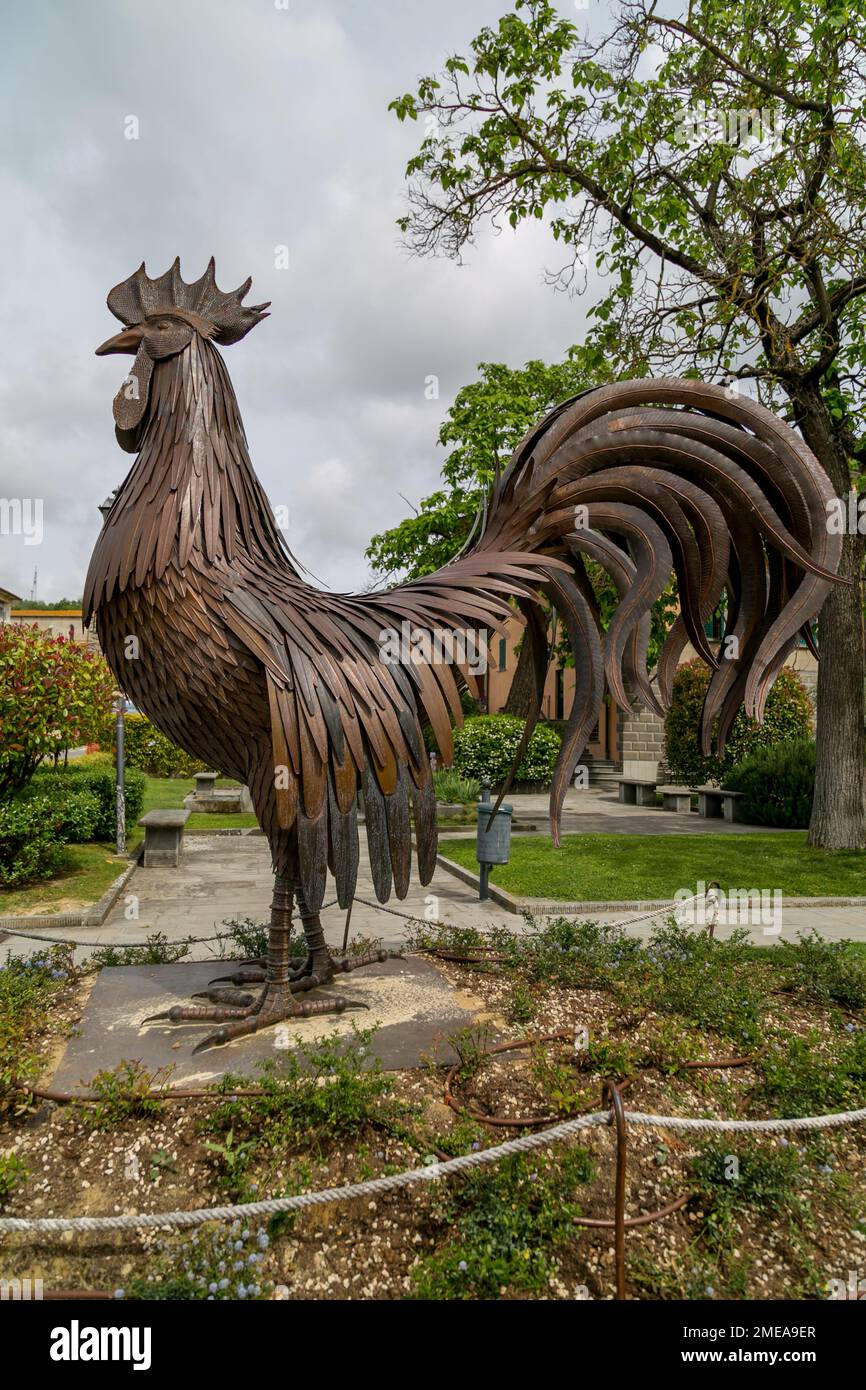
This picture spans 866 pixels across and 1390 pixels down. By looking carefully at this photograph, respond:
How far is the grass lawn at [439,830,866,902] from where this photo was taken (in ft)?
35.4

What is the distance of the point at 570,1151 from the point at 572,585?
2.65m

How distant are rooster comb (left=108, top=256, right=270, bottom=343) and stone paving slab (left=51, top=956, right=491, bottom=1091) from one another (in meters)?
3.77

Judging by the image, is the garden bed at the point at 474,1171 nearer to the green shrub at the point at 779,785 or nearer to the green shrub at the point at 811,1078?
the green shrub at the point at 811,1078

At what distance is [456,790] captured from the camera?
62.8 feet

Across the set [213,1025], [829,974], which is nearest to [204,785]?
[213,1025]

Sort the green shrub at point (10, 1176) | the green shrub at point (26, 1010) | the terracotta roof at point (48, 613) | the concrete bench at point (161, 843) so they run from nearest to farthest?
the green shrub at point (10, 1176) < the green shrub at point (26, 1010) < the concrete bench at point (161, 843) < the terracotta roof at point (48, 613)

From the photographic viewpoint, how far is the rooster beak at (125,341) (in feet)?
14.1

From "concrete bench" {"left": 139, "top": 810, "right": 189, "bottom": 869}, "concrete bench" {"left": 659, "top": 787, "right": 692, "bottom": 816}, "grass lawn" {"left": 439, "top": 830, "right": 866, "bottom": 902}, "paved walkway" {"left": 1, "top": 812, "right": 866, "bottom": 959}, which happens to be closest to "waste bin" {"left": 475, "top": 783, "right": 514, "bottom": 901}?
"paved walkway" {"left": 1, "top": 812, "right": 866, "bottom": 959}

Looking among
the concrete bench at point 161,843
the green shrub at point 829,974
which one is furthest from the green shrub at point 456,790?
the green shrub at point 829,974

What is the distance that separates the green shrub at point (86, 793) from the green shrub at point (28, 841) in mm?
351

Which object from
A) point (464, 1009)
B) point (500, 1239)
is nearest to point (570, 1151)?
point (500, 1239)

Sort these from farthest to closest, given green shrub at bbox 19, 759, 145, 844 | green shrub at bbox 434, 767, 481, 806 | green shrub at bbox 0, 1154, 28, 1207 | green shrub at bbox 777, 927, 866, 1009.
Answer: green shrub at bbox 434, 767, 481, 806, green shrub at bbox 19, 759, 145, 844, green shrub at bbox 777, 927, 866, 1009, green shrub at bbox 0, 1154, 28, 1207

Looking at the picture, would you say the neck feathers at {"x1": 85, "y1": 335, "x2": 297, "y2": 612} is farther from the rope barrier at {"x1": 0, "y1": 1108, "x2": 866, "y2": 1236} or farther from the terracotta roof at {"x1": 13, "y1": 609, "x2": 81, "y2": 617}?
the terracotta roof at {"x1": 13, "y1": 609, "x2": 81, "y2": 617}
